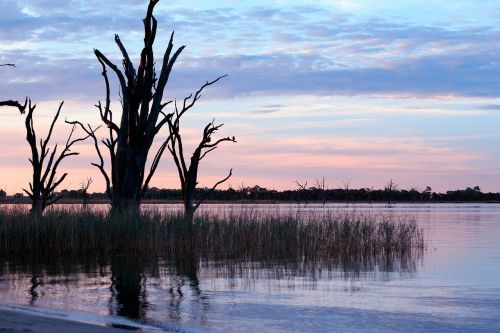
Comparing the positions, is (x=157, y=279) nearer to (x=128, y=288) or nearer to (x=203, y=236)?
(x=128, y=288)

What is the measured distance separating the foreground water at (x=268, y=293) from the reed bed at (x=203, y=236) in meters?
0.98

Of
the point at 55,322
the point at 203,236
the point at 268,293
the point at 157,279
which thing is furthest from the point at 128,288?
the point at 203,236

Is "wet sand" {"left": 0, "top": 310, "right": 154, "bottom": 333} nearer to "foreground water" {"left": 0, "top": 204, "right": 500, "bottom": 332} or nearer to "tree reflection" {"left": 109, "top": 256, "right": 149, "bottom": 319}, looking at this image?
"foreground water" {"left": 0, "top": 204, "right": 500, "bottom": 332}

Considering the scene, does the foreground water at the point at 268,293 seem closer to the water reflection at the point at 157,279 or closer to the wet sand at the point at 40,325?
the water reflection at the point at 157,279

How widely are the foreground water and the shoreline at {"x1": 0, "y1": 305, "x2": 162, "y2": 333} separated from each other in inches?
8.6

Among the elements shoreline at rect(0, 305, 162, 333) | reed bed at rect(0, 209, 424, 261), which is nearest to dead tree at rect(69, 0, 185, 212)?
reed bed at rect(0, 209, 424, 261)

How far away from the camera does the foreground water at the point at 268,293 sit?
1022cm

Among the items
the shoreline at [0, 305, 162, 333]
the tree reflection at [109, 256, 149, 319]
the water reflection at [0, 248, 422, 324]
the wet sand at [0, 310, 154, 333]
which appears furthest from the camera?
the water reflection at [0, 248, 422, 324]

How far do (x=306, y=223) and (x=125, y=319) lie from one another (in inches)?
436

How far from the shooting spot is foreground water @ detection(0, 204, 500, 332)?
10219 millimetres

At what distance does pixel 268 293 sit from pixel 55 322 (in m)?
4.48

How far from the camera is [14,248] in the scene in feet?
Answer: 59.4

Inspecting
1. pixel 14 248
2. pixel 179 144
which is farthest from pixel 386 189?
pixel 14 248

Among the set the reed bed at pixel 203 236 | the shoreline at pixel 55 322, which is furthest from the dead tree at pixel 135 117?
the shoreline at pixel 55 322
